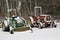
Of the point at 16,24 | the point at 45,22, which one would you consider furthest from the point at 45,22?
the point at 16,24

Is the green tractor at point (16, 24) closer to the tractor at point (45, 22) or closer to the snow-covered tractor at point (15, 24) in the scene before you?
the snow-covered tractor at point (15, 24)

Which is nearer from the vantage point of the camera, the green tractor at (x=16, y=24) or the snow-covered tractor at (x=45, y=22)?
the green tractor at (x=16, y=24)

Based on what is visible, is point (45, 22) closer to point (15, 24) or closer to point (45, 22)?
point (45, 22)

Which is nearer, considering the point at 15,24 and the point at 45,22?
the point at 15,24

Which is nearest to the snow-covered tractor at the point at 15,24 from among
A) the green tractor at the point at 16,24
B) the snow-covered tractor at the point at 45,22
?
the green tractor at the point at 16,24

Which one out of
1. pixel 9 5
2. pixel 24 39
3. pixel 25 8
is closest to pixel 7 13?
pixel 9 5

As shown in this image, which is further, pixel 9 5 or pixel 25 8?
pixel 25 8

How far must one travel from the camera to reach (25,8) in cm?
779

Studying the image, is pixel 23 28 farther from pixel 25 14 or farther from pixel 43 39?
pixel 25 14

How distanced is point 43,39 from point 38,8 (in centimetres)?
413

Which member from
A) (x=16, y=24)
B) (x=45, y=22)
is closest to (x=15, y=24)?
(x=16, y=24)

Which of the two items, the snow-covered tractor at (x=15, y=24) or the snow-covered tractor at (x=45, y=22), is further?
the snow-covered tractor at (x=45, y=22)

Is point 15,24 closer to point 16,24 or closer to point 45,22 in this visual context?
point 16,24

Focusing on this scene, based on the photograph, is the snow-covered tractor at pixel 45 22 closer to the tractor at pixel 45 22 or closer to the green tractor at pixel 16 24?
the tractor at pixel 45 22
